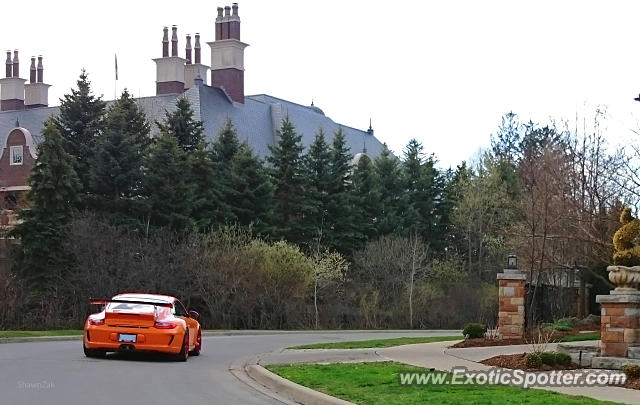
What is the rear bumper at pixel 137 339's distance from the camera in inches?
722

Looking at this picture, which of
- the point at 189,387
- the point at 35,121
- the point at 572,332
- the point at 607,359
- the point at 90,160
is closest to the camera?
the point at 189,387

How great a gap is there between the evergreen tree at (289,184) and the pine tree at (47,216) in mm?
12901

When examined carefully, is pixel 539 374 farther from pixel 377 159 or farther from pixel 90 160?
pixel 377 159

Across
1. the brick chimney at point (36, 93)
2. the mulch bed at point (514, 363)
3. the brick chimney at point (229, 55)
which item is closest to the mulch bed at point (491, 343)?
the mulch bed at point (514, 363)

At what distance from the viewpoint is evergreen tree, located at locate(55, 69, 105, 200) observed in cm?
4669

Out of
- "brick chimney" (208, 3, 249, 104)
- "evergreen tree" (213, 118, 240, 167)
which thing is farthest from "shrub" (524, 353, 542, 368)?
"brick chimney" (208, 3, 249, 104)

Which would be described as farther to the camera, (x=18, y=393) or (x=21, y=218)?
(x=21, y=218)

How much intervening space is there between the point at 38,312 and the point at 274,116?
3570 cm

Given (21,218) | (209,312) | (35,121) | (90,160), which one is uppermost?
(35,121)

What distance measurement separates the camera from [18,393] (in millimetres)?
12836

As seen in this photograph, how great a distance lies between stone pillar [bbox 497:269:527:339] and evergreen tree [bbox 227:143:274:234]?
975 inches

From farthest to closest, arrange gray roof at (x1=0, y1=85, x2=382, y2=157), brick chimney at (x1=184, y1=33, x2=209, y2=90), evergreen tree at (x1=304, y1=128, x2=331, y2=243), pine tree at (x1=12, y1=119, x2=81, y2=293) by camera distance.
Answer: brick chimney at (x1=184, y1=33, x2=209, y2=90)
gray roof at (x1=0, y1=85, x2=382, y2=157)
evergreen tree at (x1=304, y1=128, x2=331, y2=243)
pine tree at (x1=12, y1=119, x2=81, y2=293)

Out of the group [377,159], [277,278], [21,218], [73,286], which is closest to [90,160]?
[21,218]

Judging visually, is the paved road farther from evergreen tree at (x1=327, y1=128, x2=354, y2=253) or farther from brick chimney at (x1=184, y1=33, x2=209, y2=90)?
brick chimney at (x1=184, y1=33, x2=209, y2=90)
